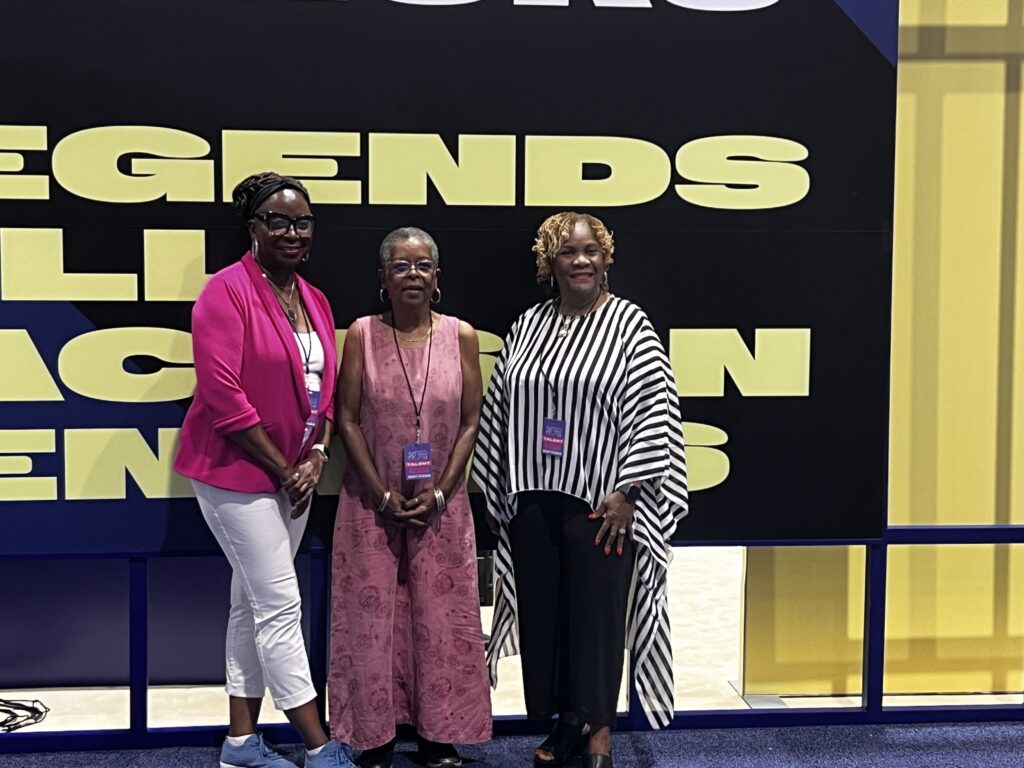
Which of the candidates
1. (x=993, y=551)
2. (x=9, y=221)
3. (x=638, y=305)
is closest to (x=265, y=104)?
(x=9, y=221)

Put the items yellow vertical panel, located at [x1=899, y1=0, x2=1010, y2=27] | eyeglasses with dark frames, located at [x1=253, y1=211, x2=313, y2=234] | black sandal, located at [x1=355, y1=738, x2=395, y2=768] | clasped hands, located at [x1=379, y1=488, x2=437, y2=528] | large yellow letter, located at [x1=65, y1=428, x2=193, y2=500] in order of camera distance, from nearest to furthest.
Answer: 1. eyeglasses with dark frames, located at [x1=253, y1=211, x2=313, y2=234]
2. clasped hands, located at [x1=379, y1=488, x2=437, y2=528]
3. black sandal, located at [x1=355, y1=738, x2=395, y2=768]
4. large yellow letter, located at [x1=65, y1=428, x2=193, y2=500]
5. yellow vertical panel, located at [x1=899, y1=0, x2=1010, y2=27]

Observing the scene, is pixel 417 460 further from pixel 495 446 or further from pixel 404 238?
pixel 404 238

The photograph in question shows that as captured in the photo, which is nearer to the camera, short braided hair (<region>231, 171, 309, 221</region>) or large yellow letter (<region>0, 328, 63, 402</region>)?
short braided hair (<region>231, 171, 309, 221</region>)

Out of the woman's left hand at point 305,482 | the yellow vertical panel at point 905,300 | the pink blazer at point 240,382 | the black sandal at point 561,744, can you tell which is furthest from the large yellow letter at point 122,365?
the yellow vertical panel at point 905,300

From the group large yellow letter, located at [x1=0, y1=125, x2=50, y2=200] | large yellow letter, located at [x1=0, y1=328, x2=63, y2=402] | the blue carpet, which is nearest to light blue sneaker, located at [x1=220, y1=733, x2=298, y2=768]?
the blue carpet

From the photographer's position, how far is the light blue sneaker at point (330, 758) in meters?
3.38

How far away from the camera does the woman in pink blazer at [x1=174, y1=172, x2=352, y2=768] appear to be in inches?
127

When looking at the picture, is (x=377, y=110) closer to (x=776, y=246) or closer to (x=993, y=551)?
(x=776, y=246)

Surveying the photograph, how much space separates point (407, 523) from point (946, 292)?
215cm

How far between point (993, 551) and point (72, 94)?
12.0 feet

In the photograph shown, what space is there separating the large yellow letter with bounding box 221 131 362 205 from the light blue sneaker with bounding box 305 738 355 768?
176 centimetres

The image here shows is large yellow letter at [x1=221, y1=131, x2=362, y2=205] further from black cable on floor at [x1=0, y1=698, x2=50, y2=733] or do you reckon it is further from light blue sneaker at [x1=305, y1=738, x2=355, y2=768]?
black cable on floor at [x1=0, y1=698, x2=50, y2=733]

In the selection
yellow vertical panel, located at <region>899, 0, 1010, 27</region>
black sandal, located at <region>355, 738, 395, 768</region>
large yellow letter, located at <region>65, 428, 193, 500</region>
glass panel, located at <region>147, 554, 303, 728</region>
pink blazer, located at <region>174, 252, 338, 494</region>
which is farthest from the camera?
glass panel, located at <region>147, 554, 303, 728</region>

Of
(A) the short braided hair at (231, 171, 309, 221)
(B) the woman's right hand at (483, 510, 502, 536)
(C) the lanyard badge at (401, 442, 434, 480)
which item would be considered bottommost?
(B) the woman's right hand at (483, 510, 502, 536)
